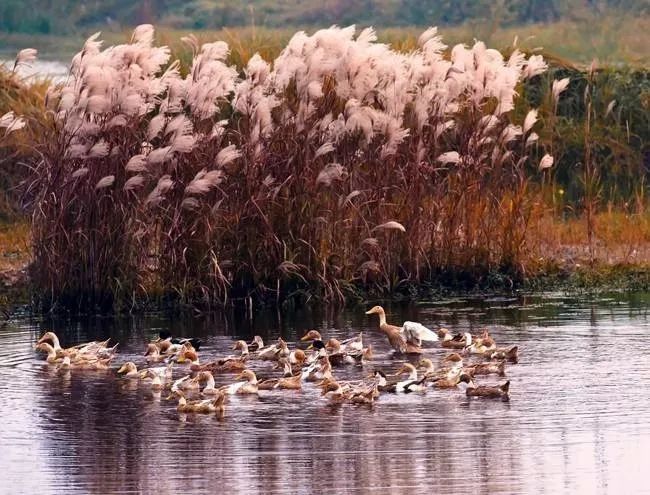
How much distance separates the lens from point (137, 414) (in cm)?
1395

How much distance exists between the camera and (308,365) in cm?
1561

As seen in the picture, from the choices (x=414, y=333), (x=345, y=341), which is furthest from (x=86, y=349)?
(x=414, y=333)

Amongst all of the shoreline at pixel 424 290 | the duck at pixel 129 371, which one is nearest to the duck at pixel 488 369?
the duck at pixel 129 371

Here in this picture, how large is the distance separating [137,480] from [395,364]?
15.2 feet

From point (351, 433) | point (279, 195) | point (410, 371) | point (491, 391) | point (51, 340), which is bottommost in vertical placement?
point (351, 433)

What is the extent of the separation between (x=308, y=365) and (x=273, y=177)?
14.1 feet

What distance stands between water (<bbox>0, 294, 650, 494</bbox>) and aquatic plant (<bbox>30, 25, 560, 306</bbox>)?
6.38 ft

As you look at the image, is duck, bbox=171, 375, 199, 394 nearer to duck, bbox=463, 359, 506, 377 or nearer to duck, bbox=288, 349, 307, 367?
duck, bbox=288, 349, 307, 367

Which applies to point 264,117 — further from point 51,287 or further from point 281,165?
point 51,287

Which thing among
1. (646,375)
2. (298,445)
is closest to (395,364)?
(646,375)

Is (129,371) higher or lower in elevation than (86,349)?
lower

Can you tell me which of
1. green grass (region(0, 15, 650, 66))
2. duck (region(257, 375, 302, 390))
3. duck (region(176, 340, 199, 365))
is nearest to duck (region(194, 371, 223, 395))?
duck (region(257, 375, 302, 390))

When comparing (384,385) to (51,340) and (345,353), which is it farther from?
(51,340)

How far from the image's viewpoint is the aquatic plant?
61.8ft
